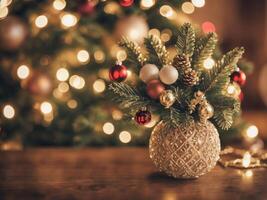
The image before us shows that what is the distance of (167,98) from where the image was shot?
103cm

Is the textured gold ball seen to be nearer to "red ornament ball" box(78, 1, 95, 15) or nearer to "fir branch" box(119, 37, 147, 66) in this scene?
"fir branch" box(119, 37, 147, 66)

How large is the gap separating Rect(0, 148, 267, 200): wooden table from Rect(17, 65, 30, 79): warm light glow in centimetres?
64

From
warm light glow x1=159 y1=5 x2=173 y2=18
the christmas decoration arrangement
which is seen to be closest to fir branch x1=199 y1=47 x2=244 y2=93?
the christmas decoration arrangement

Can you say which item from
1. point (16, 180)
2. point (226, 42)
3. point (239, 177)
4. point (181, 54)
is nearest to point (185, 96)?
point (181, 54)

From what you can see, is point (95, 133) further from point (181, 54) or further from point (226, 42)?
point (226, 42)

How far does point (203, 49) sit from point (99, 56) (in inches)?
38.2

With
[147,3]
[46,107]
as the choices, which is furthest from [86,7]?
[46,107]

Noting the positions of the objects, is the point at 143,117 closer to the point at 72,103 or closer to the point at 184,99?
the point at 184,99

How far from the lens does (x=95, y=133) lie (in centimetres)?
193

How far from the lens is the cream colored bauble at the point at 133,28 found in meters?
1.84

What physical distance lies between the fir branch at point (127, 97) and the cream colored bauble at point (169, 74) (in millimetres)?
74

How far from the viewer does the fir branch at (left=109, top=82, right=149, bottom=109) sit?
1073 millimetres

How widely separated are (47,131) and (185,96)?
3.49 feet

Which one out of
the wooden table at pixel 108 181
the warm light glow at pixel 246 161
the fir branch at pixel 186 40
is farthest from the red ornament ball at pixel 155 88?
the warm light glow at pixel 246 161
